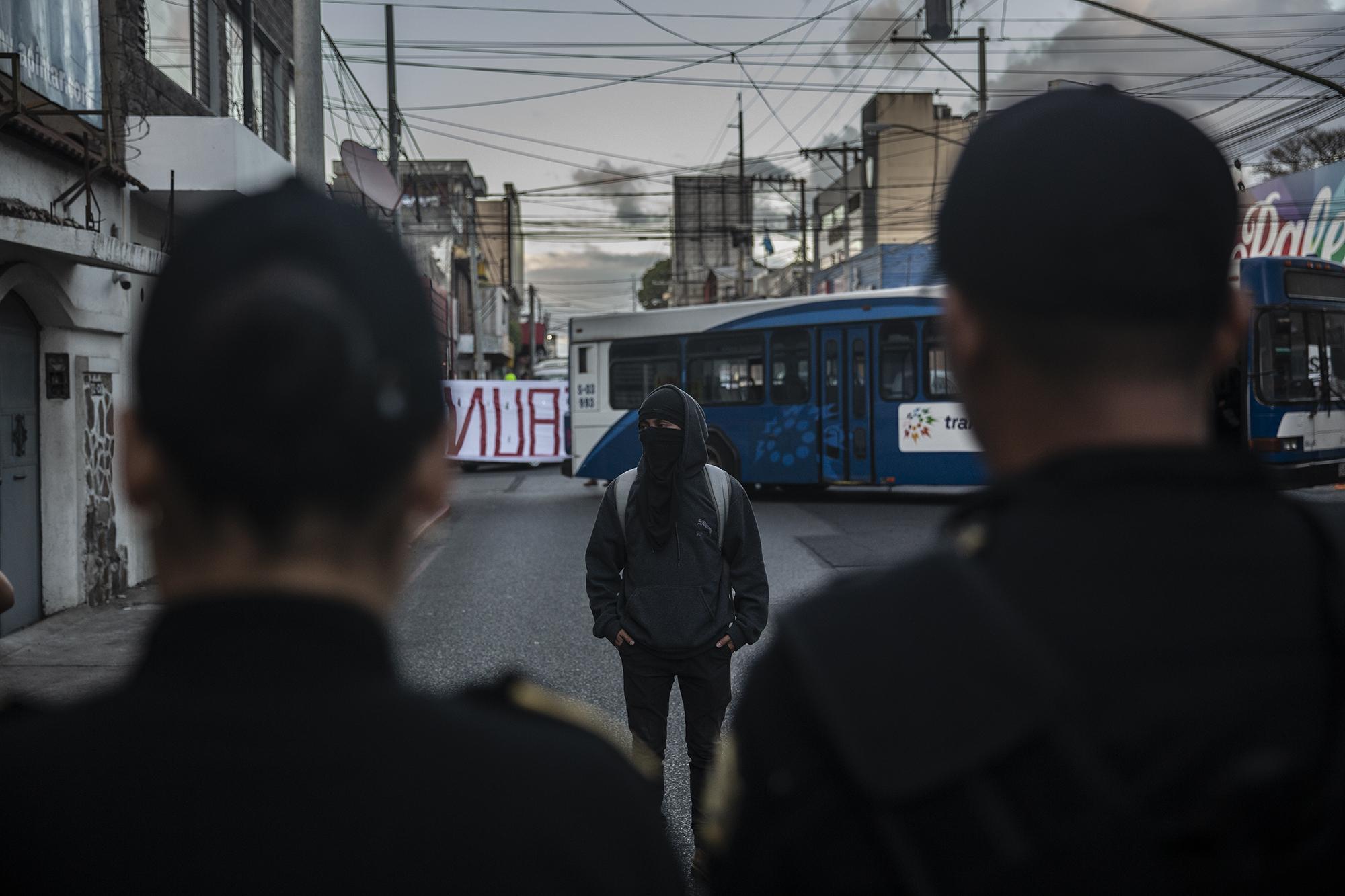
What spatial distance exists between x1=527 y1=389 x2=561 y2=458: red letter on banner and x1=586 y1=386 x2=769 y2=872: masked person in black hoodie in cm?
1834

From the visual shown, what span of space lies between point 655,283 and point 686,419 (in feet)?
344

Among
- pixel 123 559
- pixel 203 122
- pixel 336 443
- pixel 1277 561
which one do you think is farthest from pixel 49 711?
pixel 203 122

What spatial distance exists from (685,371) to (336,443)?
702 inches

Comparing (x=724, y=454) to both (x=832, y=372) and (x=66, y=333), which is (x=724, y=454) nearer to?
(x=832, y=372)

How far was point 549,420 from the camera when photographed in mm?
23031

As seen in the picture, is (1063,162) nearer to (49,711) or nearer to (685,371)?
(49,711)

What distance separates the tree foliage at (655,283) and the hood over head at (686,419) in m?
99.6

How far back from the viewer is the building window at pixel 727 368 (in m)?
17.9

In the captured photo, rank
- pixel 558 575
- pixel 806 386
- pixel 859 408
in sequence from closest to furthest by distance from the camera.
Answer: pixel 558 575 → pixel 859 408 → pixel 806 386

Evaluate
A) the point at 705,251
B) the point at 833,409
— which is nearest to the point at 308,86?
the point at 833,409

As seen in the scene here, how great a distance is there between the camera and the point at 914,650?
1.04 metres

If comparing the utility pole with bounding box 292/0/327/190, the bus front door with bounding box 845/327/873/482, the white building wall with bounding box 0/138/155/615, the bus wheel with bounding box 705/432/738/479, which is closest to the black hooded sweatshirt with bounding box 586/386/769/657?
the white building wall with bounding box 0/138/155/615

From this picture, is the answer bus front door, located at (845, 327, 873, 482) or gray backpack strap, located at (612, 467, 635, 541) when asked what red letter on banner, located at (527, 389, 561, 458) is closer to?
bus front door, located at (845, 327, 873, 482)

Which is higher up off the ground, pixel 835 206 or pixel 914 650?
pixel 835 206
